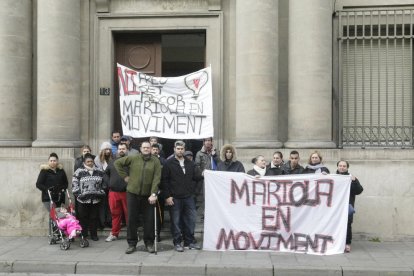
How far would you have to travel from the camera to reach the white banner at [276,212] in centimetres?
900

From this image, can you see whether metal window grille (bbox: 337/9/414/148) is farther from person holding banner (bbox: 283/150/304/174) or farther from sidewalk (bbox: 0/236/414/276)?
sidewalk (bbox: 0/236/414/276)

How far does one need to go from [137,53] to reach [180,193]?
4.33 meters

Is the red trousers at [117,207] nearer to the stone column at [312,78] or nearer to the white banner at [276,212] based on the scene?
the white banner at [276,212]

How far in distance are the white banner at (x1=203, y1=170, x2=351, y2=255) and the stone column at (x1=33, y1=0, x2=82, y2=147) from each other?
364cm

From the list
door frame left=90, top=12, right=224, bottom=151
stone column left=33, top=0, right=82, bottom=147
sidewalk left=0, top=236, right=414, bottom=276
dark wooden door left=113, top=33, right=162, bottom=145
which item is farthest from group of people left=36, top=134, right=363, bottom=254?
dark wooden door left=113, top=33, right=162, bottom=145

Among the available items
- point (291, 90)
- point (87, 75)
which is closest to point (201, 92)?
point (291, 90)

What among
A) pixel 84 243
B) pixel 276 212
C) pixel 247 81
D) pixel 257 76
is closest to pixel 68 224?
pixel 84 243

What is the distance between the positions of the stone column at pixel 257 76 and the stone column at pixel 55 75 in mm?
3628

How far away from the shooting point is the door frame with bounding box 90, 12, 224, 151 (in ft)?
37.6

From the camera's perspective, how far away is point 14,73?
435 inches

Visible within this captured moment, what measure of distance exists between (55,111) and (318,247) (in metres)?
6.00

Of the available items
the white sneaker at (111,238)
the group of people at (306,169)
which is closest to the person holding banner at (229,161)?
the group of people at (306,169)

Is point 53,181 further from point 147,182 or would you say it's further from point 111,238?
point 147,182

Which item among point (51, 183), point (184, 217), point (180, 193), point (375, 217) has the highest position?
point (51, 183)
